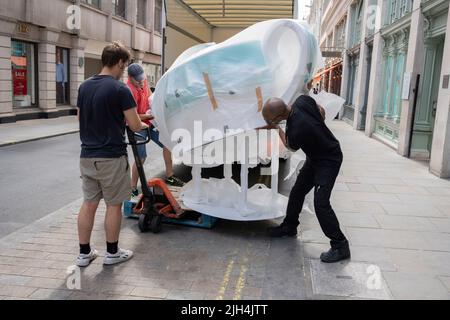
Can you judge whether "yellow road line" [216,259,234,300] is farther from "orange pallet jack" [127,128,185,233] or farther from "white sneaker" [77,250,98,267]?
"white sneaker" [77,250,98,267]

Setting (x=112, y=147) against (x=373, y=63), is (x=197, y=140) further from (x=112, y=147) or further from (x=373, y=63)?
(x=373, y=63)

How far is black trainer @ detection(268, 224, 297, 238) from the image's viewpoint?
4844 mm

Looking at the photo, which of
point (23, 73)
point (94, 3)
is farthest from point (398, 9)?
point (94, 3)

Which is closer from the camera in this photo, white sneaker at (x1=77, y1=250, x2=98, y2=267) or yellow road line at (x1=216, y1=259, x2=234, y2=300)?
yellow road line at (x1=216, y1=259, x2=234, y2=300)

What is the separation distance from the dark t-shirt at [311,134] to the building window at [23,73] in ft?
53.9

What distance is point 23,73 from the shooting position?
18.4 metres

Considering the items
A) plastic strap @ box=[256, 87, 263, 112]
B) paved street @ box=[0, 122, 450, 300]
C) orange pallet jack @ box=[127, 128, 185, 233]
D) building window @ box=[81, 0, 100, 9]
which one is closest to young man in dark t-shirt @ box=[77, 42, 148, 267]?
paved street @ box=[0, 122, 450, 300]

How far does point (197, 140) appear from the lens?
4746mm

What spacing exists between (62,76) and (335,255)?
1970 centimetres

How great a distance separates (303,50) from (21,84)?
16575mm

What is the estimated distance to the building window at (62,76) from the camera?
20689 millimetres

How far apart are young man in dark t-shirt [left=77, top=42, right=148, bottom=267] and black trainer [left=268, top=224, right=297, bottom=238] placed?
1.72 meters

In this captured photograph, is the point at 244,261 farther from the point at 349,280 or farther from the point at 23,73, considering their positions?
the point at 23,73

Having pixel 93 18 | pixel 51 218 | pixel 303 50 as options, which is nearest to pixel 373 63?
pixel 303 50
